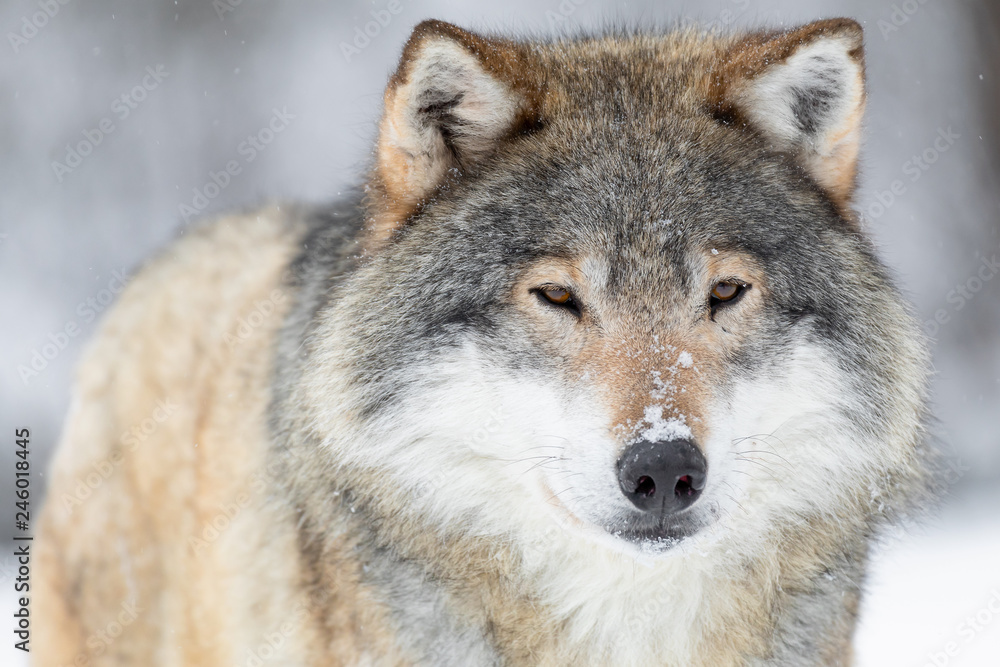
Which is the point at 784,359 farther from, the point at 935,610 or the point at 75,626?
the point at 935,610

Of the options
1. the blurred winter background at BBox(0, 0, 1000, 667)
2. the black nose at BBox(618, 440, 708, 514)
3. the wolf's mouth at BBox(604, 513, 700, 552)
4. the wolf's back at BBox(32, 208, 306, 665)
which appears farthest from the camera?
the blurred winter background at BBox(0, 0, 1000, 667)

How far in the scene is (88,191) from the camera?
30.7 feet

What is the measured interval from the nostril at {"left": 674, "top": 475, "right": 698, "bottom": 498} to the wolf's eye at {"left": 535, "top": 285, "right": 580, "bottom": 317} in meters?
0.58

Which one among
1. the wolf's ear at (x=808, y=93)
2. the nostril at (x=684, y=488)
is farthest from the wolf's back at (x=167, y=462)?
the wolf's ear at (x=808, y=93)

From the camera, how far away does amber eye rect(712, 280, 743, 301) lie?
2.78 meters

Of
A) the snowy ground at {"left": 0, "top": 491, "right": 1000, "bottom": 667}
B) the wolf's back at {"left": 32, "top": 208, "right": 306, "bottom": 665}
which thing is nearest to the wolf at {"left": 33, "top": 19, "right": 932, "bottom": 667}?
the wolf's back at {"left": 32, "top": 208, "right": 306, "bottom": 665}

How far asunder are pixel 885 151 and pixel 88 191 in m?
7.69

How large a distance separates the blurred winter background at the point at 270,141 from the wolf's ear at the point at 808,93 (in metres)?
4.38

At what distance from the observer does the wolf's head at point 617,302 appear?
265 cm

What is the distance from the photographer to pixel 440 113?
9.62 feet

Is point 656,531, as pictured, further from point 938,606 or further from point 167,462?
point 938,606

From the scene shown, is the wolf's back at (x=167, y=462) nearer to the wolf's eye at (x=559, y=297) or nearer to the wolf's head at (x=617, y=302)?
the wolf's head at (x=617, y=302)

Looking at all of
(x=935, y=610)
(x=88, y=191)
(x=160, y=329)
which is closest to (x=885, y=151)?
(x=935, y=610)

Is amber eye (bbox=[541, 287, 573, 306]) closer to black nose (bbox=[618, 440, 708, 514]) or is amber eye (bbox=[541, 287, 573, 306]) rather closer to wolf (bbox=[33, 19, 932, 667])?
wolf (bbox=[33, 19, 932, 667])
